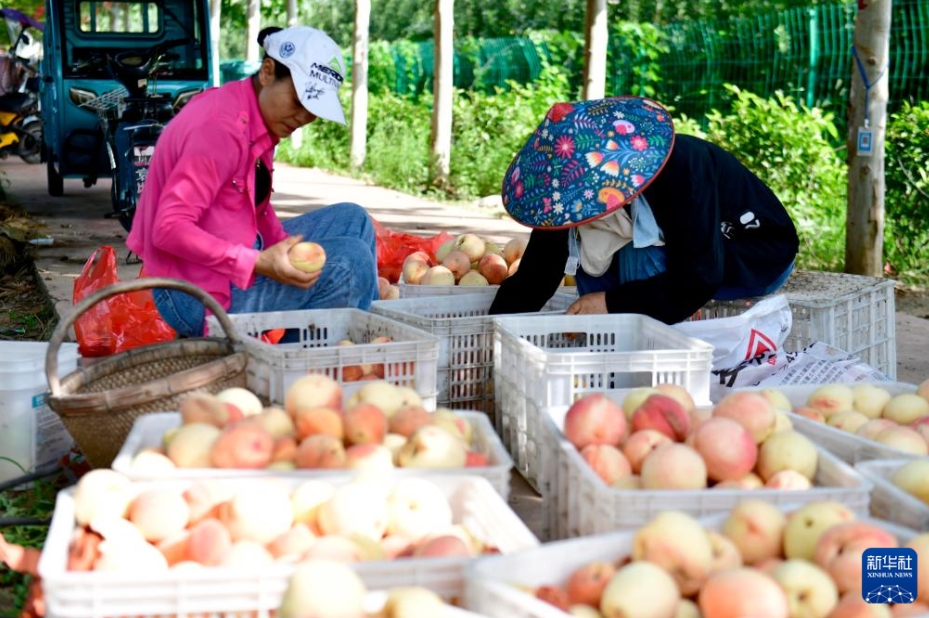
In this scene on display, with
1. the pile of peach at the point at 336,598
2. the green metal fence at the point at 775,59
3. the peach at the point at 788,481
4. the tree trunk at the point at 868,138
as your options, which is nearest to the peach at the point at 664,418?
the peach at the point at 788,481

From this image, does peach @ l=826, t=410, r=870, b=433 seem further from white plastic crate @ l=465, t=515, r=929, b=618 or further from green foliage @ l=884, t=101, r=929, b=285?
green foliage @ l=884, t=101, r=929, b=285

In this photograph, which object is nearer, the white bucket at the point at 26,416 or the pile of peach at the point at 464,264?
the white bucket at the point at 26,416

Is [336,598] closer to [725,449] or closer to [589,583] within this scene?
[589,583]

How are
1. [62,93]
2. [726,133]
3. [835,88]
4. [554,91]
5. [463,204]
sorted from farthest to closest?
1. [554,91]
2. [463,204]
3. [835,88]
4. [62,93]
5. [726,133]

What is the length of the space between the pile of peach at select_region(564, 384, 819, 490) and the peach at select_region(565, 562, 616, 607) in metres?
→ 0.44

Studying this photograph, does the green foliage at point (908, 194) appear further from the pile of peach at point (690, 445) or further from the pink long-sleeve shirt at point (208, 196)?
the pile of peach at point (690, 445)

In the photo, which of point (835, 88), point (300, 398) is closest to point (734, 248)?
point (300, 398)

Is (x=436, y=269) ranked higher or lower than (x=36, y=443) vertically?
higher

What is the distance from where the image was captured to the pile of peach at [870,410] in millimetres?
2848

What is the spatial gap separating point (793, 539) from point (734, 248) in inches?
86.4

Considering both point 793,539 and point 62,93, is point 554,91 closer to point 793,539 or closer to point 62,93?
point 62,93

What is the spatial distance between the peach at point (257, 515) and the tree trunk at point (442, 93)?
448 inches

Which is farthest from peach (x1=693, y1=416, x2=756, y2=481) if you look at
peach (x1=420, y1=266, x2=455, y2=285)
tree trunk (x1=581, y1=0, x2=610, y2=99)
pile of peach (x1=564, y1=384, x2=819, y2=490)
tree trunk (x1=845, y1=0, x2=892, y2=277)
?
tree trunk (x1=581, y1=0, x2=610, y2=99)

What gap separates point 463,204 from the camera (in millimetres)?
13312
